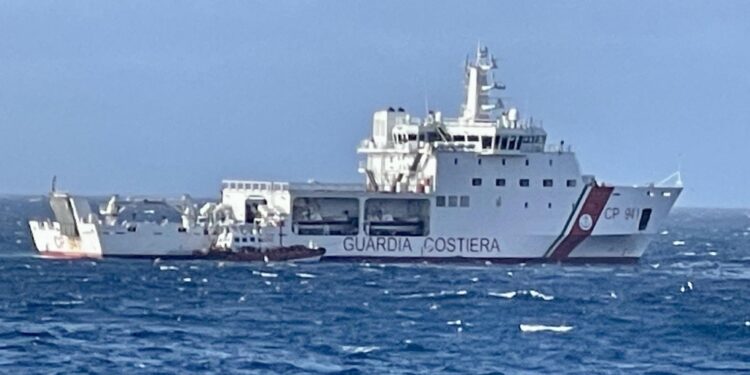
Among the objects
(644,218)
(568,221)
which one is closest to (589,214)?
(568,221)

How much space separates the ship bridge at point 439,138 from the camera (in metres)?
77.9

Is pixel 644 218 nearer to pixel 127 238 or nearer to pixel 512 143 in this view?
pixel 512 143

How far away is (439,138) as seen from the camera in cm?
7912

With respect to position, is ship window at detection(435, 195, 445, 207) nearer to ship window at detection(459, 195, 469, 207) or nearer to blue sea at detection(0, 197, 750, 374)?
ship window at detection(459, 195, 469, 207)

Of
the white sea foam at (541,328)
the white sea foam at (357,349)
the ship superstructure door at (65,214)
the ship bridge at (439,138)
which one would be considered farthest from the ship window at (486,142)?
the white sea foam at (357,349)

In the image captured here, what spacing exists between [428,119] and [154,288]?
63.1 feet

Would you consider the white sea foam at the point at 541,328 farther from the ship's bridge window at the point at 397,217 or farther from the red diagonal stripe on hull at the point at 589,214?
the red diagonal stripe on hull at the point at 589,214

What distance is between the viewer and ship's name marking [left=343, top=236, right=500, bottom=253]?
77.7m

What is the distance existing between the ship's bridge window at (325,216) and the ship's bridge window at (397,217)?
2.04 ft

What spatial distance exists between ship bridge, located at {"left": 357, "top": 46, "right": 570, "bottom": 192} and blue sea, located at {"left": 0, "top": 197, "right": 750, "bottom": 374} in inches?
185

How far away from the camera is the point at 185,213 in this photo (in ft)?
254

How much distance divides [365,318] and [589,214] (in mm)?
25418

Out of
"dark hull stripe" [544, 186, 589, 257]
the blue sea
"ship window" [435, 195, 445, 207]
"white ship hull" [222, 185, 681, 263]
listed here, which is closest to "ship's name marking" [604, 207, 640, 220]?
"white ship hull" [222, 185, 681, 263]

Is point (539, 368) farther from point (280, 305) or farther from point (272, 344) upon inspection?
point (280, 305)
